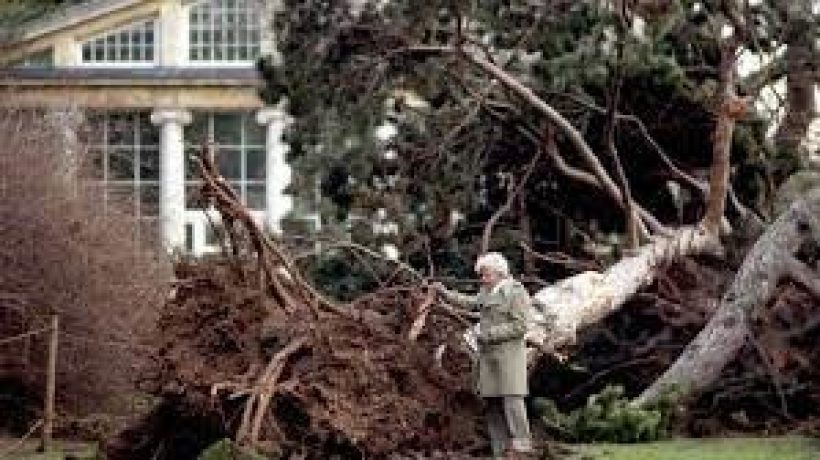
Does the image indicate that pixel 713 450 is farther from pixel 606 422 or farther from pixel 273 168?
pixel 273 168

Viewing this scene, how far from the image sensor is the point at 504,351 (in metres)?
14.5

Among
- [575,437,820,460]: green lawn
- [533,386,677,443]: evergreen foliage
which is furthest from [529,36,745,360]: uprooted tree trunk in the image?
[575,437,820,460]: green lawn

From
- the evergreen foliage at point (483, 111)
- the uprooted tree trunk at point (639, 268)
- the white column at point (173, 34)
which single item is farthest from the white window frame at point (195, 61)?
the uprooted tree trunk at point (639, 268)

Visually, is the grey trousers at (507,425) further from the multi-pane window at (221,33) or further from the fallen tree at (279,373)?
the multi-pane window at (221,33)

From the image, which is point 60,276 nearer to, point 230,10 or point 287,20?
point 287,20

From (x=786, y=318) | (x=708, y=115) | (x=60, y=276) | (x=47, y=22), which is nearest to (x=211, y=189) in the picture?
(x=60, y=276)

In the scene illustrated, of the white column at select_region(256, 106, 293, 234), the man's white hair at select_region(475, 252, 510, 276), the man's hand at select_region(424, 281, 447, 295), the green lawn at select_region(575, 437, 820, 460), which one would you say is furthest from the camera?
the white column at select_region(256, 106, 293, 234)

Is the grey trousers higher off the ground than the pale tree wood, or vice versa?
the pale tree wood

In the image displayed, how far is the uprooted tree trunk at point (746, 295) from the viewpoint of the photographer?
58.9 feet

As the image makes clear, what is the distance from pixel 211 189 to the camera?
14625mm

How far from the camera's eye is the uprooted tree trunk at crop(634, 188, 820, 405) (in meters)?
18.0

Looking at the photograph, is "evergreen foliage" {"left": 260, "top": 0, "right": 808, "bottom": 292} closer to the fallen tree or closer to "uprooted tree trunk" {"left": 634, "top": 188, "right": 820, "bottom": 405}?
"uprooted tree trunk" {"left": 634, "top": 188, "right": 820, "bottom": 405}

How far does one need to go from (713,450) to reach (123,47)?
35.1 metres

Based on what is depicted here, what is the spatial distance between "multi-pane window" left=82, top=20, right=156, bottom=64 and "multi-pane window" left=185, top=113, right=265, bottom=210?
2.35 metres
